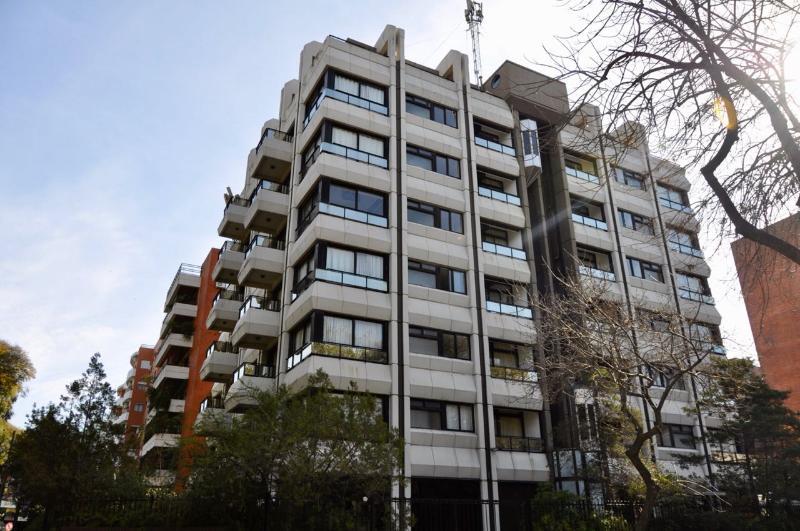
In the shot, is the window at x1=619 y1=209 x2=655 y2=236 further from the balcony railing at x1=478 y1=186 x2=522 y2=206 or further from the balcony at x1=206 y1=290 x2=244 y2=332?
the balcony at x1=206 y1=290 x2=244 y2=332

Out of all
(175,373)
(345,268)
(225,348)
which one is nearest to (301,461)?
(345,268)

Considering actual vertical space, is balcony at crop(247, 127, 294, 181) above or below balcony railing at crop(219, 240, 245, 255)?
above

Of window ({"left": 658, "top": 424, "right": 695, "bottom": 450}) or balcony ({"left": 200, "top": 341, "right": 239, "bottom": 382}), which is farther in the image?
balcony ({"left": 200, "top": 341, "right": 239, "bottom": 382})

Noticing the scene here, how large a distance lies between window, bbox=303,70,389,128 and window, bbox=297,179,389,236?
4.86 meters

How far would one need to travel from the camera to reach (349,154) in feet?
103

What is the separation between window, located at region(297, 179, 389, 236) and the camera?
2986 centimetres

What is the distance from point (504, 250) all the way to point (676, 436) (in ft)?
47.3

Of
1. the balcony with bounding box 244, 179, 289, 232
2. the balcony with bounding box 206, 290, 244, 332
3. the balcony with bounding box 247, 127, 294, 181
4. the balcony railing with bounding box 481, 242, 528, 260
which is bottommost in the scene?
the balcony with bounding box 206, 290, 244, 332

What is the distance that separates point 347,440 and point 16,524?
20082mm

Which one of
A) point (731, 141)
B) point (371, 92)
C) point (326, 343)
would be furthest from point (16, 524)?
point (731, 141)

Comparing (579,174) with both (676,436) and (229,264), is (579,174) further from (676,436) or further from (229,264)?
(229,264)

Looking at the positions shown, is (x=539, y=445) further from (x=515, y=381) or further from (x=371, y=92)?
(x=371, y=92)

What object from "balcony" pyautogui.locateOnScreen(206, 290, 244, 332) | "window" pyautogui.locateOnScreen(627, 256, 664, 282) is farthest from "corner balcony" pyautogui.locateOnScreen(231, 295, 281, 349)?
"window" pyautogui.locateOnScreen(627, 256, 664, 282)

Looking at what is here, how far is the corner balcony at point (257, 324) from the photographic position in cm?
3119
